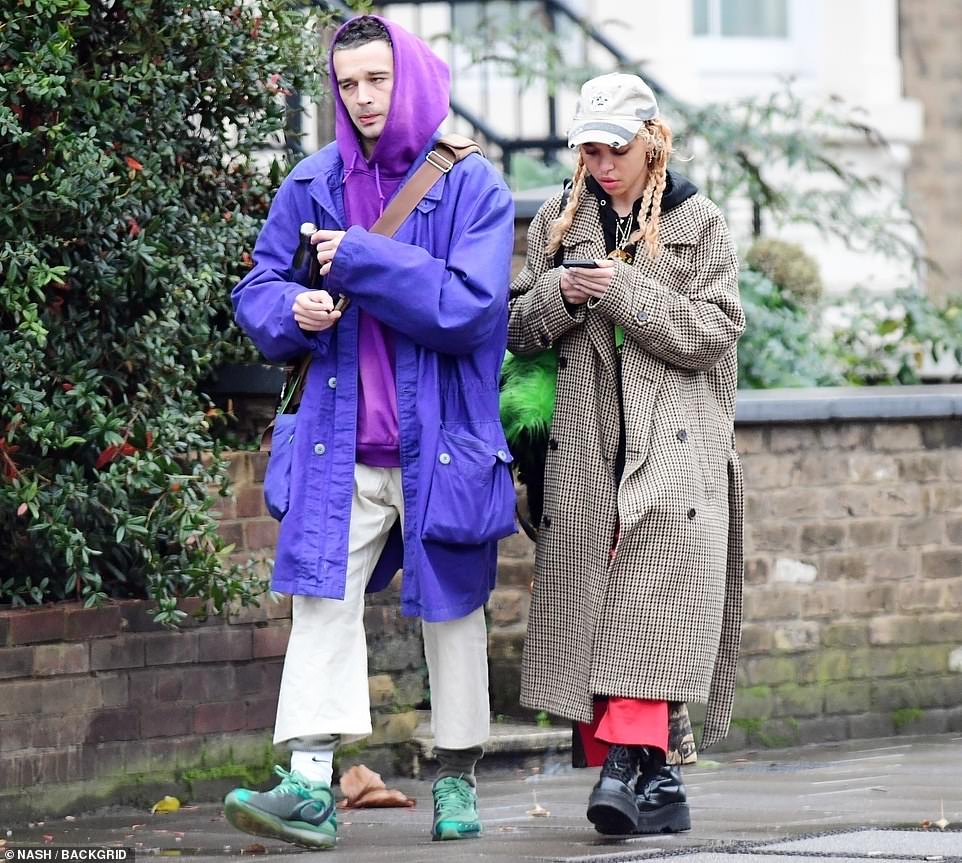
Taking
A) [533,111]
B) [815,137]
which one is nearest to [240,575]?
[815,137]

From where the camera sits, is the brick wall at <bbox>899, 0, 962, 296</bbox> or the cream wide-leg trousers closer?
the cream wide-leg trousers

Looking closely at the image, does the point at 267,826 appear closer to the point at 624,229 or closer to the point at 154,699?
the point at 154,699

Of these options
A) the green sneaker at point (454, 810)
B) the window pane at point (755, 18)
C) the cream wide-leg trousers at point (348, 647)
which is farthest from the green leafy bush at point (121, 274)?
the window pane at point (755, 18)

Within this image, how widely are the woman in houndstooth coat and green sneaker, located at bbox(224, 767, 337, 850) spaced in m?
0.66

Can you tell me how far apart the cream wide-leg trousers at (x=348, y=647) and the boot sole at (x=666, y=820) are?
→ 1.89 feet

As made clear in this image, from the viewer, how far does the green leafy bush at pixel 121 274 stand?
5352mm

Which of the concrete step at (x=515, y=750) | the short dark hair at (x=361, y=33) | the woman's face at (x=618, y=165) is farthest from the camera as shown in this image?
the concrete step at (x=515, y=750)

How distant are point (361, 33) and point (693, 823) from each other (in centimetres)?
223

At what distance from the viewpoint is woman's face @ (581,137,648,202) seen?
525cm

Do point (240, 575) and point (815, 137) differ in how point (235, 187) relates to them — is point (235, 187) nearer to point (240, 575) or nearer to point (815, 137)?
point (240, 575)

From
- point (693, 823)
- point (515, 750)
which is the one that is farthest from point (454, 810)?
point (515, 750)

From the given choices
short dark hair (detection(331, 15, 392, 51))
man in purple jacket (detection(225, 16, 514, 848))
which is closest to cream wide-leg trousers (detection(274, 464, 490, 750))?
man in purple jacket (detection(225, 16, 514, 848))

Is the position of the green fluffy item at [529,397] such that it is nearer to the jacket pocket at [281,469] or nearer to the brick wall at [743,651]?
the jacket pocket at [281,469]

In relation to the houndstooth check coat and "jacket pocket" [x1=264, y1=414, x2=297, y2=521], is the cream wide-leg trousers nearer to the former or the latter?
"jacket pocket" [x1=264, y1=414, x2=297, y2=521]
